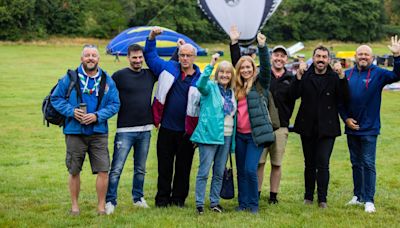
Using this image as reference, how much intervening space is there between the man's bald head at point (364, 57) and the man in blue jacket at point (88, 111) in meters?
2.54

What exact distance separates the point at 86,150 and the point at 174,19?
54.6 m

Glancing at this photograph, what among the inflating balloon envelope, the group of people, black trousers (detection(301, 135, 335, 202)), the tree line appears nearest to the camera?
the group of people

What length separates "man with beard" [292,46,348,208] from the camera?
238 inches

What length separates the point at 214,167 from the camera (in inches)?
233

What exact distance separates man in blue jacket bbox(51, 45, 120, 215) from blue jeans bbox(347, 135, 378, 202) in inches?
101

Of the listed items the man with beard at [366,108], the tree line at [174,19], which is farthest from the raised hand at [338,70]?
the tree line at [174,19]

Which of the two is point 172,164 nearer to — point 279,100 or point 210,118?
point 210,118

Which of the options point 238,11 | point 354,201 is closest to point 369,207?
point 354,201

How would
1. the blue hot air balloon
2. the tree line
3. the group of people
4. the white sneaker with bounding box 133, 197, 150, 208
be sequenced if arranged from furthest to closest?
the tree line < the blue hot air balloon < the white sneaker with bounding box 133, 197, 150, 208 < the group of people

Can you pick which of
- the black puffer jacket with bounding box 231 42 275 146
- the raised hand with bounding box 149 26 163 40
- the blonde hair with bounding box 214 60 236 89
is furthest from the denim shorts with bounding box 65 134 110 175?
the black puffer jacket with bounding box 231 42 275 146

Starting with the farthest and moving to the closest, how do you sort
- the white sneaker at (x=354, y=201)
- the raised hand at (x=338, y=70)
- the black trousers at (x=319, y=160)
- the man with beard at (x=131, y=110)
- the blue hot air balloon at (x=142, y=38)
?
the blue hot air balloon at (x=142, y=38) → the white sneaker at (x=354, y=201) → the black trousers at (x=319, y=160) → the raised hand at (x=338, y=70) → the man with beard at (x=131, y=110)

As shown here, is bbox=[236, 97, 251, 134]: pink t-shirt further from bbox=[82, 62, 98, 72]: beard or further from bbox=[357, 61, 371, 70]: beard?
bbox=[82, 62, 98, 72]: beard

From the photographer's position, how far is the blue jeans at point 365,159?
6086mm

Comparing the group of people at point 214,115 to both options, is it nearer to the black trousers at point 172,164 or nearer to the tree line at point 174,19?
the black trousers at point 172,164
